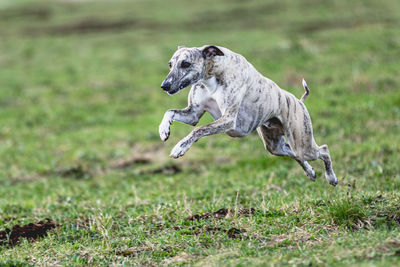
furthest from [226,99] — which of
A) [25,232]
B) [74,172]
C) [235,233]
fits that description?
[74,172]

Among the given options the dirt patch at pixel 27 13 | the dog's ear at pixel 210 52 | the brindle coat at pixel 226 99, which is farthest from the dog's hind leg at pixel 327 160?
the dirt patch at pixel 27 13

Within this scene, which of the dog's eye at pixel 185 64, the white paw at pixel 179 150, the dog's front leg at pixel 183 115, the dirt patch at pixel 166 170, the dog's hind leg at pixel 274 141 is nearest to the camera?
the white paw at pixel 179 150

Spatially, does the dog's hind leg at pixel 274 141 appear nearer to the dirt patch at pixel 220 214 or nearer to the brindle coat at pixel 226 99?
the brindle coat at pixel 226 99

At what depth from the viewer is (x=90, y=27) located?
36844mm

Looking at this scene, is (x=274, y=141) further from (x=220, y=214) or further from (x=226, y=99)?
(x=226, y=99)

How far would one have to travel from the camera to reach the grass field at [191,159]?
627cm

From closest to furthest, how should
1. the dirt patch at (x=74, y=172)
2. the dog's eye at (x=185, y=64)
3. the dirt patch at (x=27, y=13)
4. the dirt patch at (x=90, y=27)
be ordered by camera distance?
the dog's eye at (x=185, y=64) < the dirt patch at (x=74, y=172) < the dirt patch at (x=90, y=27) < the dirt patch at (x=27, y=13)

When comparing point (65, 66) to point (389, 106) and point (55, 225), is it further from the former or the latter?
point (55, 225)

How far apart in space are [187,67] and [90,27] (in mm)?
32490

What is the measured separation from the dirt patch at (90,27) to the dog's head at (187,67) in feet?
98.8

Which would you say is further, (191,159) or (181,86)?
(191,159)

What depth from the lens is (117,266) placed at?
18.8ft

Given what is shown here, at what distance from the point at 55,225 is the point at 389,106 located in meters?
10.1

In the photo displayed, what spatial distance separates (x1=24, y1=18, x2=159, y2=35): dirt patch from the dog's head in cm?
3011
